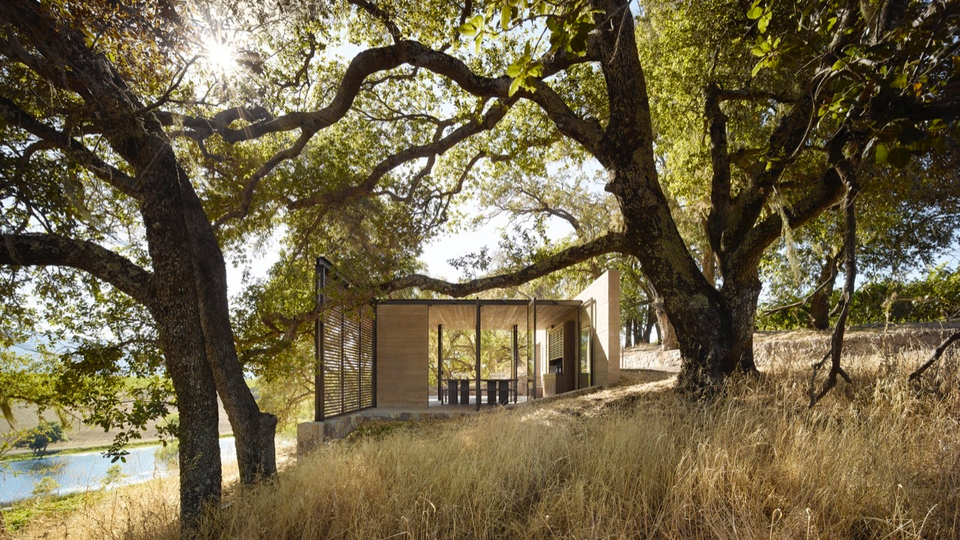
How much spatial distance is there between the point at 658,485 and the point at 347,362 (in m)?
9.03

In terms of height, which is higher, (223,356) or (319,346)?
(223,356)

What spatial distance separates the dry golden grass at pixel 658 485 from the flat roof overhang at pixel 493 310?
8.25m

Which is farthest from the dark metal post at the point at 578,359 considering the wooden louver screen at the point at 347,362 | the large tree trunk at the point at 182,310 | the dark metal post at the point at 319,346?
the large tree trunk at the point at 182,310

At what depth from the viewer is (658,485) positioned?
11.4ft

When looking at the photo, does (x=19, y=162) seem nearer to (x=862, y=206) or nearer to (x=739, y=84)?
(x=739, y=84)

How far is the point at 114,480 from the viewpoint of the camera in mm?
4625

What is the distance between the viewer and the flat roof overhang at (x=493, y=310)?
1299cm

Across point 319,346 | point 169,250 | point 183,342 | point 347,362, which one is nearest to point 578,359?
point 347,362

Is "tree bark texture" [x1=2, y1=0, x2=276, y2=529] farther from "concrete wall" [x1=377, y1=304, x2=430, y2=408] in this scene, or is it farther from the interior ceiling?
the interior ceiling

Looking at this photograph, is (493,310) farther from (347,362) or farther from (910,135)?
(910,135)

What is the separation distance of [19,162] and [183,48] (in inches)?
61.3

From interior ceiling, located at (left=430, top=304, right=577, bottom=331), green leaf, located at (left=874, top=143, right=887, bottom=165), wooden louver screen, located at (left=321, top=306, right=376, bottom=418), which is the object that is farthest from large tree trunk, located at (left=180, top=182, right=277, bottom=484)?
interior ceiling, located at (left=430, top=304, right=577, bottom=331)

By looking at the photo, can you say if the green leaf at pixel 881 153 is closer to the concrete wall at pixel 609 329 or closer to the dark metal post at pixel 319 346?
the dark metal post at pixel 319 346

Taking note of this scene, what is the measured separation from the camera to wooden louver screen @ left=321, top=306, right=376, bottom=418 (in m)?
10.2
